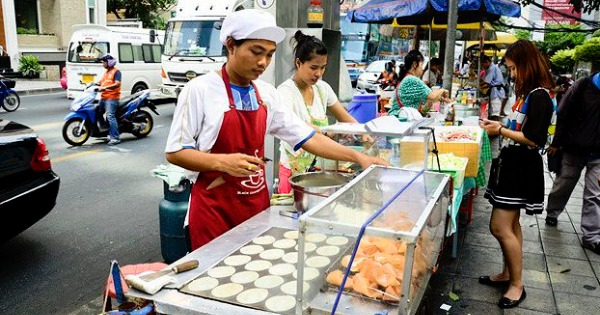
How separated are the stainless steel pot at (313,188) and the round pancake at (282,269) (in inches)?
17.4

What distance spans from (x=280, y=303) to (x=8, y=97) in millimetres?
13481

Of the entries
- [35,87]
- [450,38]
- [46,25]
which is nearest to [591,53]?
[450,38]

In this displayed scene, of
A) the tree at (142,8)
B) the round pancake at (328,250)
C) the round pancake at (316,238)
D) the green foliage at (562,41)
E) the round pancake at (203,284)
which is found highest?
the tree at (142,8)

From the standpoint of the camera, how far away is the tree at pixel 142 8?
3086 centimetres

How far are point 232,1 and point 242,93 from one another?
1189 centimetres

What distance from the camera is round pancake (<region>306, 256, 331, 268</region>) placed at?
1857 mm

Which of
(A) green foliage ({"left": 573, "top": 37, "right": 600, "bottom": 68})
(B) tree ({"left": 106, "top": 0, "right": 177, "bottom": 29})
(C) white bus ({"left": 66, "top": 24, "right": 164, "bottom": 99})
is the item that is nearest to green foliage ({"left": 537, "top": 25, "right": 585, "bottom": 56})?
(A) green foliage ({"left": 573, "top": 37, "right": 600, "bottom": 68})

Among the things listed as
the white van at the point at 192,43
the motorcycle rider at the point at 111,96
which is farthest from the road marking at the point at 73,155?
the white van at the point at 192,43

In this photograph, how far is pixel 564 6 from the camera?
1639cm

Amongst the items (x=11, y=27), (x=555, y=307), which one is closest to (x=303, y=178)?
(x=555, y=307)

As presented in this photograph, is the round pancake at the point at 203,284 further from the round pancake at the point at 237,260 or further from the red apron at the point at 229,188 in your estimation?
the red apron at the point at 229,188

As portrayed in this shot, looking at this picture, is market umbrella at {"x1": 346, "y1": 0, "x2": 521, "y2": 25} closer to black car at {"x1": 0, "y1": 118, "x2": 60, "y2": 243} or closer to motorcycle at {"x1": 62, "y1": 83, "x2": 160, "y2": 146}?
motorcycle at {"x1": 62, "y1": 83, "x2": 160, "y2": 146}

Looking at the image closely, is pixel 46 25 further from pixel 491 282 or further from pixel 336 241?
pixel 336 241

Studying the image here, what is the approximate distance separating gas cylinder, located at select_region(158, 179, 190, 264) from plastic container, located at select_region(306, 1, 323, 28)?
6.52 feet
